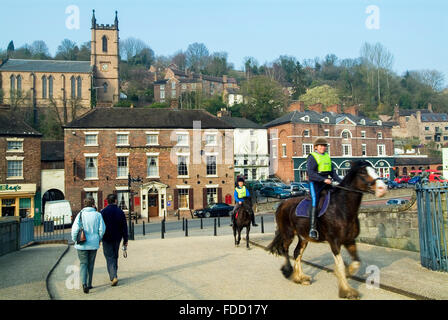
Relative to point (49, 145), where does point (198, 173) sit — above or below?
below

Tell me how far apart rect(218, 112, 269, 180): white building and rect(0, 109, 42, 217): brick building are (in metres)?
28.3

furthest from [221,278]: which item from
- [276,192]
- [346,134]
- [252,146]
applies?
[346,134]

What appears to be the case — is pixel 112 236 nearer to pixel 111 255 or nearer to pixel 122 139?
pixel 111 255

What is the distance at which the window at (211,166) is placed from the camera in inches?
1663

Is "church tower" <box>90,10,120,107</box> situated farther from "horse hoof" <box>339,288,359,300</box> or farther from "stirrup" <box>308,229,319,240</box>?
"horse hoof" <box>339,288,359,300</box>

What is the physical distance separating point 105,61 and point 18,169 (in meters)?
63.7

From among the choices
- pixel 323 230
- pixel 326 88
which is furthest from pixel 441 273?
pixel 326 88

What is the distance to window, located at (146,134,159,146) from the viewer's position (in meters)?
40.9

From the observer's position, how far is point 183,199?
136 feet

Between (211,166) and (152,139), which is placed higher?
(152,139)

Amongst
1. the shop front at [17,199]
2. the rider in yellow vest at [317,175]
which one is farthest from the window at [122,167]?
the rider in yellow vest at [317,175]

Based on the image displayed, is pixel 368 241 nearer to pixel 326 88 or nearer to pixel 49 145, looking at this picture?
pixel 49 145

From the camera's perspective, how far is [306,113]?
6047 cm
